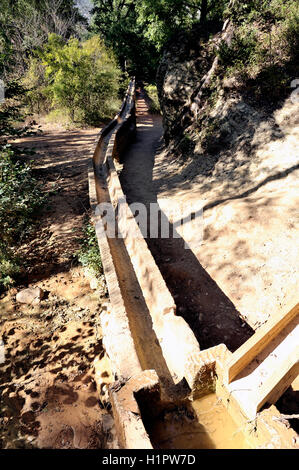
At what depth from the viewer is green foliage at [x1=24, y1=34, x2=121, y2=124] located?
1141 centimetres

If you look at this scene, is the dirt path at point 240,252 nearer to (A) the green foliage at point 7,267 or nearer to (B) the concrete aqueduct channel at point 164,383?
(B) the concrete aqueduct channel at point 164,383

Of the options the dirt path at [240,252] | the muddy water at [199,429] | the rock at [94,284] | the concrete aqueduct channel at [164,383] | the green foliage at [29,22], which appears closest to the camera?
the concrete aqueduct channel at [164,383]

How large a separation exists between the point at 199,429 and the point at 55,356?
1.89 metres

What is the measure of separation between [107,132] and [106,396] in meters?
8.94

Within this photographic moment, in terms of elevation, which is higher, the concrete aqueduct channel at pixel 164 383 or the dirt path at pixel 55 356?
the concrete aqueduct channel at pixel 164 383

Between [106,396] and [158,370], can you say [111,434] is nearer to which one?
[106,396]

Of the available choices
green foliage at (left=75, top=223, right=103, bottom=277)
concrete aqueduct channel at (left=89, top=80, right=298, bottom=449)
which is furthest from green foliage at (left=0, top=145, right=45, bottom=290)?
concrete aqueduct channel at (left=89, top=80, right=298, bottom=449)

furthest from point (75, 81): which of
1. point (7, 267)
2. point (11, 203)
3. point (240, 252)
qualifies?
point (240, 252)

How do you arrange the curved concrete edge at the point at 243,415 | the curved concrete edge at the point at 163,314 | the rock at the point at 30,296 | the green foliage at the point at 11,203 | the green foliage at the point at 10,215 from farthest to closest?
the green foliage at the point at 11,203 → the green foliage at the point at 10,215 → the rock at the point at 30,296 → the curved concrete edge at the point at 163,314 → the curved concrete edge at the point at 243,415

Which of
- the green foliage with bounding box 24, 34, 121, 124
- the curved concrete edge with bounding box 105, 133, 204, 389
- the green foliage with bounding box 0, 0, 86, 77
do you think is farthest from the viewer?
the green foliage with bounding box 0, 0, 86, 77

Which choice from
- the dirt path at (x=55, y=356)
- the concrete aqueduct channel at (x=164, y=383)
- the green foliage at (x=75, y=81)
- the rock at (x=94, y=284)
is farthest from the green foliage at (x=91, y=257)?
the green foliage at (x=75, y=81)

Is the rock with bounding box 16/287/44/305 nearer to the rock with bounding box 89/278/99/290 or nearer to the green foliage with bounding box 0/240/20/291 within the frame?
the green foliage with bounding box 0/240/20/291

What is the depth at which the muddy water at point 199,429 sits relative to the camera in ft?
6.23
